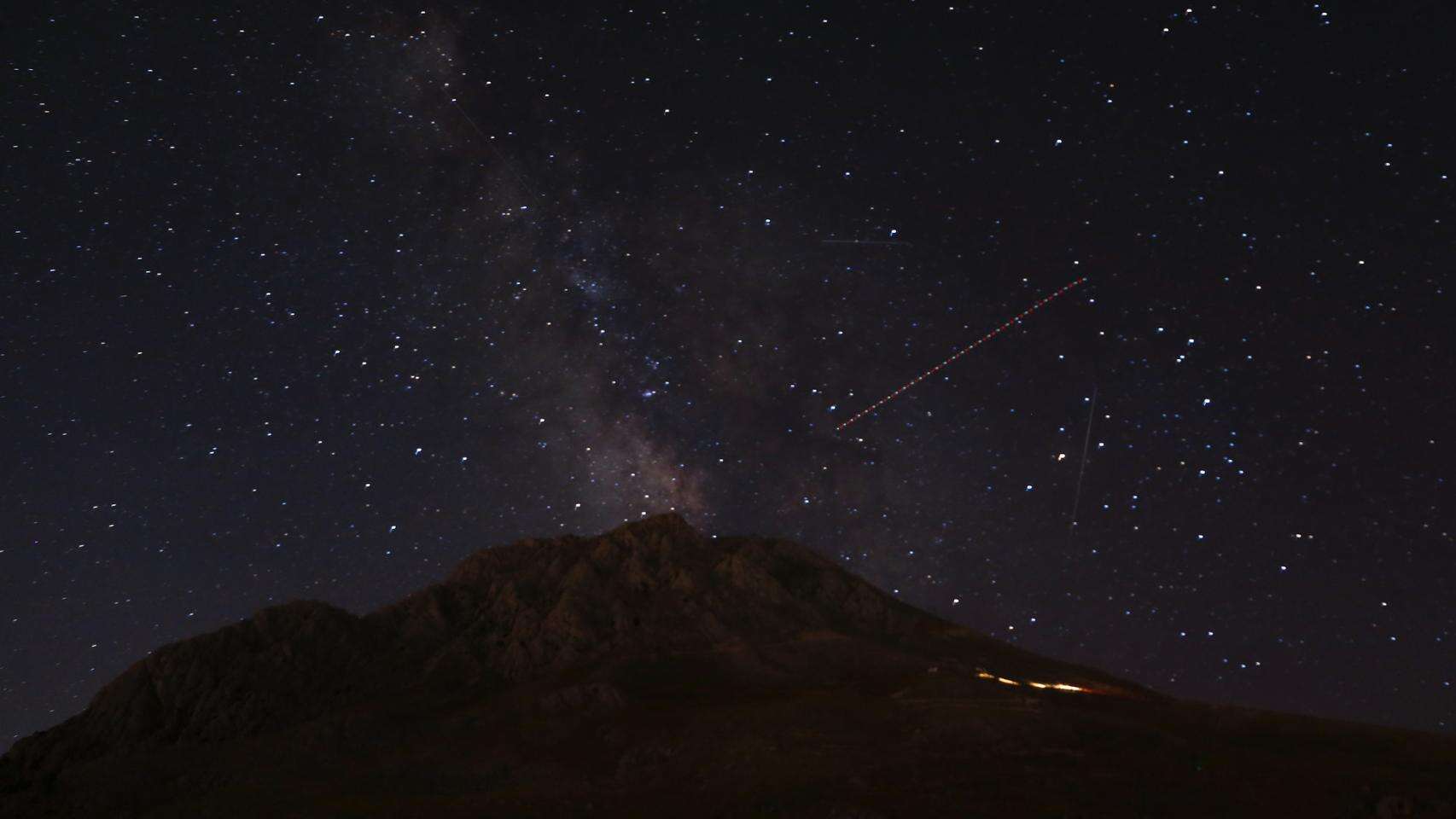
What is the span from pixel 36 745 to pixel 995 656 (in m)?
67.2

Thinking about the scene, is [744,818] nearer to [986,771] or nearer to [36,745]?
[986,771]

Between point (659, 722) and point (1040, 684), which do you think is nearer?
point (659, 722)

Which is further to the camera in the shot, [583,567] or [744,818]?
[583,567]

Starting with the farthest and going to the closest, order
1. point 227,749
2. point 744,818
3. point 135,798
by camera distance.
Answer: point 227,749
point 135,798
point 744,818

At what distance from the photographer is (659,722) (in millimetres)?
55719

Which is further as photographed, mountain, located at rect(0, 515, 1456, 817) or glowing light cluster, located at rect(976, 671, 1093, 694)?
glowing light cluster, located at rect(976, 671, 1093, 694)

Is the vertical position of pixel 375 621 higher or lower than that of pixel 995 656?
higher

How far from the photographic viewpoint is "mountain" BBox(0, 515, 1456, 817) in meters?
44.1

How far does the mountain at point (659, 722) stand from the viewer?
44.1 metres

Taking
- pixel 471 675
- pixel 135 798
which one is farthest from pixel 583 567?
pixel 135 798

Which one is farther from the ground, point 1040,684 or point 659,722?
point 1040,684

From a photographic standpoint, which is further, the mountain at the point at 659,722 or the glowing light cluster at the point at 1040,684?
the glowing light cluster at the point at 1040,684

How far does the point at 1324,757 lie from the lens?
4966 centimetres

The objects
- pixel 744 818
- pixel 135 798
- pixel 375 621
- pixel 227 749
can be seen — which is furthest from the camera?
pixel 375 621
